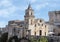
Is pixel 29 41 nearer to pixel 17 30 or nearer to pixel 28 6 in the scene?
pixel 17 30

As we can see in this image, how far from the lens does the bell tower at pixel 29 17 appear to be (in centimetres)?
4289

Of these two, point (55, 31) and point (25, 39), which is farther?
point (55, 31)

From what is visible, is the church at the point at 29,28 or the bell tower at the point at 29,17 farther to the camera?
the bell tower at the point at 29,17

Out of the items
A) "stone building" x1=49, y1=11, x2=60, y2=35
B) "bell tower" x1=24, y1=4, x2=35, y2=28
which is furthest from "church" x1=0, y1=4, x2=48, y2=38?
"stone building" x1=49, y1=11, x2=60, y2=35

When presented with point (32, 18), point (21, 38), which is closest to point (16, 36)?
point (21, 38)

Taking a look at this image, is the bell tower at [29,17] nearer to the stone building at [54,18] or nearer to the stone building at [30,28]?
the stone building at [30,28]

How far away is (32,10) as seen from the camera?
44.6 meters

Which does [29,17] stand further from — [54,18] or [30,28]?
[54,18]

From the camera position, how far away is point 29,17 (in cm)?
4372

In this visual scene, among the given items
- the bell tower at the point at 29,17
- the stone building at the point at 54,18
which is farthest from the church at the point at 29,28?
the stone building at the point at 54,18

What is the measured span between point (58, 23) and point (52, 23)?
1.25m

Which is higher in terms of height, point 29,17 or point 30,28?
point 29,17

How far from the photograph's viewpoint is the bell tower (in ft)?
141

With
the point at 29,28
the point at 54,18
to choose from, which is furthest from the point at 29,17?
the point at 54,18
